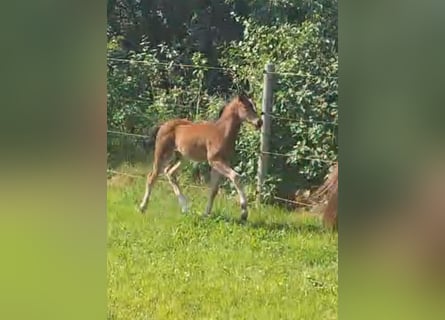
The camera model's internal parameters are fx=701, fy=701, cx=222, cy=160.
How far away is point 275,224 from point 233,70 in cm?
84

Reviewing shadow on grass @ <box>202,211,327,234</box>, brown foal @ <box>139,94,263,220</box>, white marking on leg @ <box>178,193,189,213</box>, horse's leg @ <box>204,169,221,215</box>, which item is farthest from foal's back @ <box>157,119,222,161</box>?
shadow on grass @ <box>202,211,327,234</box>

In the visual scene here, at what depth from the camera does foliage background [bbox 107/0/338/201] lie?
357cm

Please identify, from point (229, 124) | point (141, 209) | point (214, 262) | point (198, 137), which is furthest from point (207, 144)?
point (214, 262)

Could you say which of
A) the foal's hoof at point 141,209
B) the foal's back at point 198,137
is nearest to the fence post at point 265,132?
the foal's back at point 198,137

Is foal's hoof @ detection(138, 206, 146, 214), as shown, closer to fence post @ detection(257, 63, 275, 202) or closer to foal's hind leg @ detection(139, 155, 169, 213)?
foal's hind leg @ detection(139, 155, 169, 213)

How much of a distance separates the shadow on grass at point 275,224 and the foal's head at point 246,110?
507 millimetres

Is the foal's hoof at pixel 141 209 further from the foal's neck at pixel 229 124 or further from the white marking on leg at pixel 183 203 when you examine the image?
the foal's neck at pixel 229 124

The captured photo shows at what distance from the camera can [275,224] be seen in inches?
146

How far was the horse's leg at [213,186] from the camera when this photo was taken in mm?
3799

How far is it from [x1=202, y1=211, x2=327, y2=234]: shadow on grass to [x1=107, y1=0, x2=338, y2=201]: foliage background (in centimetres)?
18
